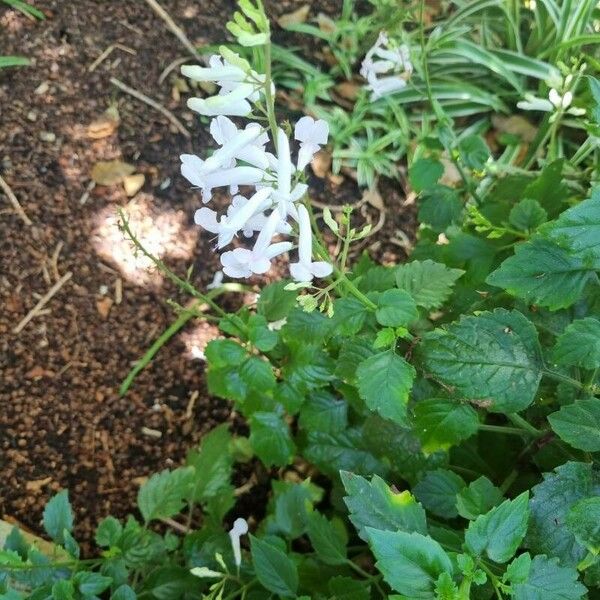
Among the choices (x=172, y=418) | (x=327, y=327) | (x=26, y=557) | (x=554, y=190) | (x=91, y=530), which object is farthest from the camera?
(x=172, y=418)

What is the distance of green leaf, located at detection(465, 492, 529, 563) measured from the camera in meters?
0.90

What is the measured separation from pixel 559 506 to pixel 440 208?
28.4 inches

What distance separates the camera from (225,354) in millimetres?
1377

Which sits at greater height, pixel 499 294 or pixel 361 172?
pixel 499 294

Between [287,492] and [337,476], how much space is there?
15 centimetres

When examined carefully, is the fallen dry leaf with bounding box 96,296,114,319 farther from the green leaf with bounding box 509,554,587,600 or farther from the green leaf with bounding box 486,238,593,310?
the green leaf with bounding box 509,554,587,600

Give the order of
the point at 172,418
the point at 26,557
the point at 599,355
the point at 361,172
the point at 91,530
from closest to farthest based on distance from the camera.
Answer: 1. the point at 599,355
2. the point at 26,557
3. the point at 91,530
4. the point at 172,418
5. the point at 361,172

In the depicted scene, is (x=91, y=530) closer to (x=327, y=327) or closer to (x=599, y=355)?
(x=327, y=327)

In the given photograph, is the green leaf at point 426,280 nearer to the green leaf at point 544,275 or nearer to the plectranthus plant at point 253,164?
the green leaf at point 544,275

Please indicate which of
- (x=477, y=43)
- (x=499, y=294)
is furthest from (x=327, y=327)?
(x=477, y=43)

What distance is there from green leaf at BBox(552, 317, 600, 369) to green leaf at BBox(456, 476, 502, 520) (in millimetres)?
239

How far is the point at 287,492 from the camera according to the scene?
1.46m

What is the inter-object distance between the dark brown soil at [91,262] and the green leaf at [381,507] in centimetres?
94

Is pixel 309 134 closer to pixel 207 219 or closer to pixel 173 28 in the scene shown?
pixel 207 219
